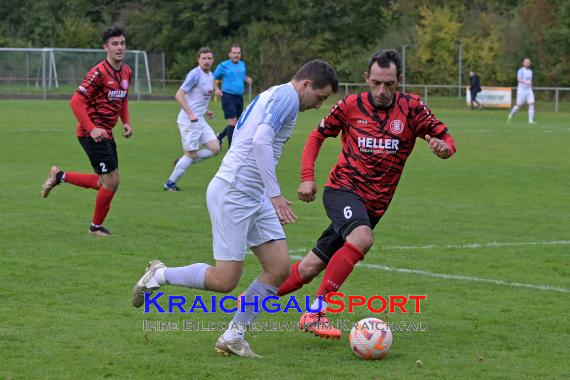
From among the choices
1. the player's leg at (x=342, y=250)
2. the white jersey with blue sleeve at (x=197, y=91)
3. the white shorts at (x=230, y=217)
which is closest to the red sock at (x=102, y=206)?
the player's leg at (x=342, y=250)

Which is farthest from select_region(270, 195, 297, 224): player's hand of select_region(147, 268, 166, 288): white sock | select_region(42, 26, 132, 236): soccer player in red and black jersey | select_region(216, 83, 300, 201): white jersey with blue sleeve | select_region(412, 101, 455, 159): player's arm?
select_region(42, 26, 132, 236): soccer player in red and black jersey

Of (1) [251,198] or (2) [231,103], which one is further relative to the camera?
(2) [231,103]

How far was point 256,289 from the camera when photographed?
246 inches

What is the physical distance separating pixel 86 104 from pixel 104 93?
25cm

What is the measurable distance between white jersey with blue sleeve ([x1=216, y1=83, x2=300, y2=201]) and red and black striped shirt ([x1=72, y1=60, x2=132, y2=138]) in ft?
15.4

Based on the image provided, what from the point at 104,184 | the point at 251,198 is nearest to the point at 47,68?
the point at 104,184

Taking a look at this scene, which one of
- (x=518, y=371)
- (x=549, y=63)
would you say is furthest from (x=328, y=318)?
(x=549, y=63)

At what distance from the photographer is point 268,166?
5.80 meters

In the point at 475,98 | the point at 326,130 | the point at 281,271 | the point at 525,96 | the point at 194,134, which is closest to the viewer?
the point at 281,271

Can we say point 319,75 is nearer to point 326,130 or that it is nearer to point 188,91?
point 326,130

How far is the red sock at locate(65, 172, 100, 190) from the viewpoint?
11078 mm

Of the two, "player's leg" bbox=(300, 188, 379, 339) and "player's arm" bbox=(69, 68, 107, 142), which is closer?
"player's leg" bbox=(300, 188, 379, 339)

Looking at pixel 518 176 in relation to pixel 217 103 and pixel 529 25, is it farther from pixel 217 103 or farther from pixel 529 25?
pixel 529 25

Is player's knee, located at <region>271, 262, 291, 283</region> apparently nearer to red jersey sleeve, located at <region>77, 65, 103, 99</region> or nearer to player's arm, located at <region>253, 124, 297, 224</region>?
player's arm, located at <region>253, 124, 297, 224</region>
